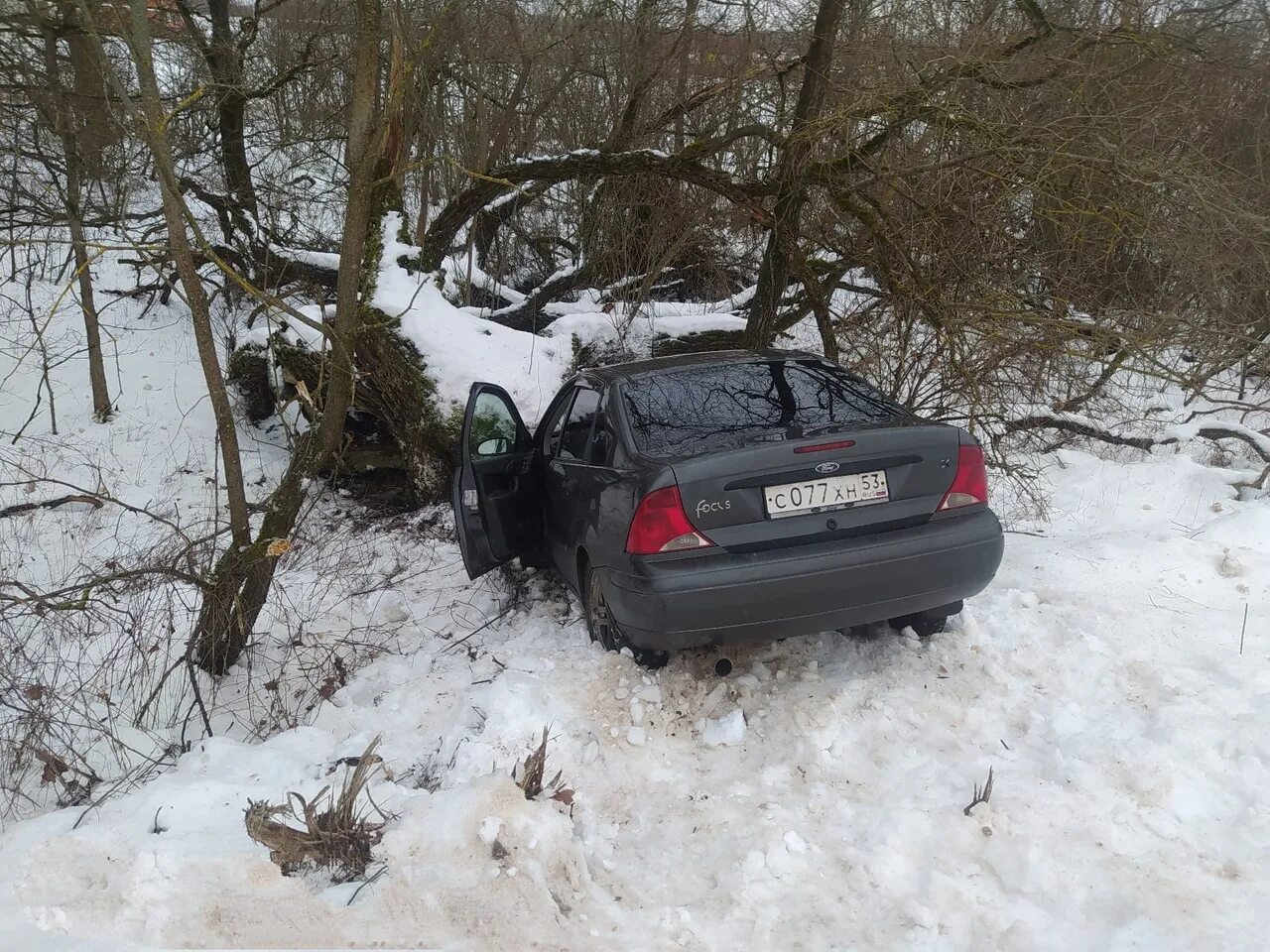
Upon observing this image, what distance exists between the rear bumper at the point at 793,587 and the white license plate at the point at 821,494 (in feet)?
0.50

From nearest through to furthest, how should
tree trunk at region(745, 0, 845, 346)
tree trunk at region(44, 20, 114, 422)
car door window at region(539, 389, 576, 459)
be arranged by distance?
car door window at region(539, 389, 576, 459) < tree trunk at region(745, 0, 845, 346) < tree trunk at region(44, 20, 114, 422)

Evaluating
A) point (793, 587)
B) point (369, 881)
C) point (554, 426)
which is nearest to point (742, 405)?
point (793, 587)

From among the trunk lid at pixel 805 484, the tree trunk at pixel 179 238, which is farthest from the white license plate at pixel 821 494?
the tree trunk at pixel 179 238

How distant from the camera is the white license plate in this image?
3338mm

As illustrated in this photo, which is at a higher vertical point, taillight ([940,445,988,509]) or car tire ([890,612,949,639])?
taillight ([940,445,988,509])

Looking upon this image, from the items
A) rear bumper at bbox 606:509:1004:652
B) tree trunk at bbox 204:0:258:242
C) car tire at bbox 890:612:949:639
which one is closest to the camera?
rear bumper at bbox 606:509:1004:652

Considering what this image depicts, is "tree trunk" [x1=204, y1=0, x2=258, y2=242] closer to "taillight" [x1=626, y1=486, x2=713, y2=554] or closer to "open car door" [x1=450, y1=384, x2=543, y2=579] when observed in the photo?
"open car door" [x1=450, y1=384, x2=543, y2=579]

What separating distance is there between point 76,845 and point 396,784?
3.28 ft

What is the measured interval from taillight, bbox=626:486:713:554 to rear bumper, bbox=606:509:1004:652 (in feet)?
0.19

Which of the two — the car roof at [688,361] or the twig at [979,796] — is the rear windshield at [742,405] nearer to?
the car roof at [688,361]

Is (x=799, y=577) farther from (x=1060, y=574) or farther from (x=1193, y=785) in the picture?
(x=1060, y=574)

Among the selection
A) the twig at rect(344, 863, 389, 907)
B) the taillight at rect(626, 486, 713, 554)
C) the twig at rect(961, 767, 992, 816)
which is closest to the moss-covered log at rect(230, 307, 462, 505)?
the taillight at rect(626, 486, 713, 554)

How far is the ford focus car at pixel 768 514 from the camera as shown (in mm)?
3303

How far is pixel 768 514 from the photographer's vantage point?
10.9 feet
